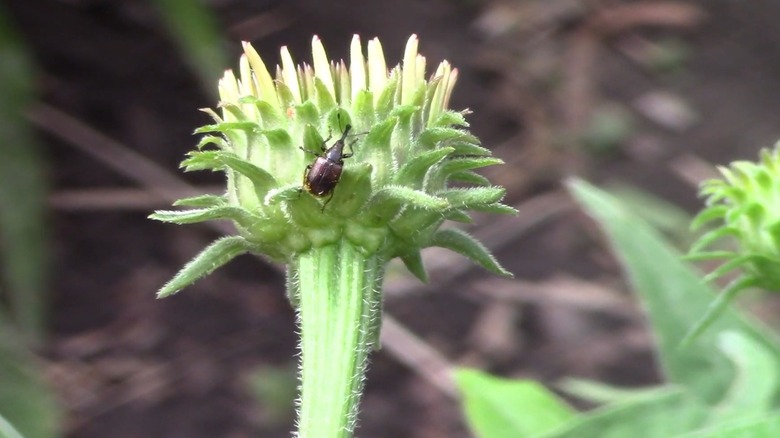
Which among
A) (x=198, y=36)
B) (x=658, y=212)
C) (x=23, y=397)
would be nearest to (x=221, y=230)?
(x=198, y=36)

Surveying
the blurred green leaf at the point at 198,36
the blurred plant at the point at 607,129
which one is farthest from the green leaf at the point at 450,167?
the blurred plant at the point at 607,129

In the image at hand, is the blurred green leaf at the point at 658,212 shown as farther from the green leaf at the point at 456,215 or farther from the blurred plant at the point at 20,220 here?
the green leaf at the point at 456,215

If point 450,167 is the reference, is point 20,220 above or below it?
above

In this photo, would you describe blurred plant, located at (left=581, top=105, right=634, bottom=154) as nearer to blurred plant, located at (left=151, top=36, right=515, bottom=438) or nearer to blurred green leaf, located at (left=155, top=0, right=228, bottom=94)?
blurred green leaf, located at (left=155, top=0, right=228, bottom=94)

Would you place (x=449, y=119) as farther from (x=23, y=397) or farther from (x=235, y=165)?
(x=23, y=397)

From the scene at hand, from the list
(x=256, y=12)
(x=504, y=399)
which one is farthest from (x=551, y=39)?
(x=504, y=399)

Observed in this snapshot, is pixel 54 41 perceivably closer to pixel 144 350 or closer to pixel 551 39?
pixel 144 350

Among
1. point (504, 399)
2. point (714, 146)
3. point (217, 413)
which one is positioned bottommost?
point (504, 399)
